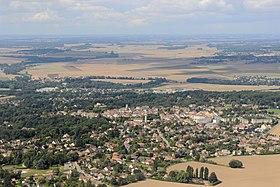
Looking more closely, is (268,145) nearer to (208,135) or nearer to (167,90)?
(208,135)

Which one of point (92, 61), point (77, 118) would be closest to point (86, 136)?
point (77, 118)

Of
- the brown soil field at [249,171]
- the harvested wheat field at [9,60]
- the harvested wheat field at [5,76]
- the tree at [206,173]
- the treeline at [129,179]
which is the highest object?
the tree at [206,173]

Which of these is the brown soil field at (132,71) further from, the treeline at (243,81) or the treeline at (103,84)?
the treeline at (103,84)

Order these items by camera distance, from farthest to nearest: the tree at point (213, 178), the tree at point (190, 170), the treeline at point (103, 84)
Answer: the treeline at point (103, 84), the tree at point (190, 170), the tree at point (213, 178)

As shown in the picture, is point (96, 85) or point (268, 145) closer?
point (268, 145)

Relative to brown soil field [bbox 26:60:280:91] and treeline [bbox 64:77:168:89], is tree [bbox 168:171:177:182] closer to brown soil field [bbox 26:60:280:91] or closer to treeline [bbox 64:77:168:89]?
treeline [bbox 64:77:168:89]

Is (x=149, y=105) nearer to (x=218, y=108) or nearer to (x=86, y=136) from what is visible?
(x=218, y=108)

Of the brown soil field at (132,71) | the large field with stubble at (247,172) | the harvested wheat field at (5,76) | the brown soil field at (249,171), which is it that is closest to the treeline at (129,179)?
the large field with stubble at (247,172)

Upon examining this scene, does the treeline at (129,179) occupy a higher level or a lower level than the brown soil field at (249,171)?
higher

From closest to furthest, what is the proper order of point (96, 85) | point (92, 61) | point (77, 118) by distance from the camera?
point (77, 118), point (96, 85), point (92, 61)

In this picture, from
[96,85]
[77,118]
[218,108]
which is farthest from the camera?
[96,85]
